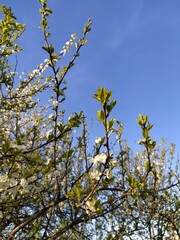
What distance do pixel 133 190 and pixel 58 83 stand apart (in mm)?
1217

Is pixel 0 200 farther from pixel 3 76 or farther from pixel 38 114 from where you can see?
pixel 38 114

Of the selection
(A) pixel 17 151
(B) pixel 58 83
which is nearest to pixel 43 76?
(B) pixel 58 83

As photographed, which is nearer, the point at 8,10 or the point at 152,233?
the point at 8,10

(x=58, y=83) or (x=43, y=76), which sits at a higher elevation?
(x=43, y=76)

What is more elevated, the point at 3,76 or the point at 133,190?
the point at 3,76

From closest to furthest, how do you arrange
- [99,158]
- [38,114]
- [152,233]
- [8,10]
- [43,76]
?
[99,158] < [8,10] < [43,76] < [152,233] < [38,114]

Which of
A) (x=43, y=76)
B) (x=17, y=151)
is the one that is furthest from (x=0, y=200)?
(x=43, y=76)

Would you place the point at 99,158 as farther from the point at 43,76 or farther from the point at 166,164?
the point at 166,164

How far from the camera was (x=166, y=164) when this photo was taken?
28.5ft

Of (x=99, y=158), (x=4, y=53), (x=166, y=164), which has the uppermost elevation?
(x=166, y=164)

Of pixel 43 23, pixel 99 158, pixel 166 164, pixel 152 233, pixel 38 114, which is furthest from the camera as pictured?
pixel 166 164

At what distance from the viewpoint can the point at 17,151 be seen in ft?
7.93

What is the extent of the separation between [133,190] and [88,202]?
0.36 metres

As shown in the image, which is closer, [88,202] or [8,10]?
[88,202]
